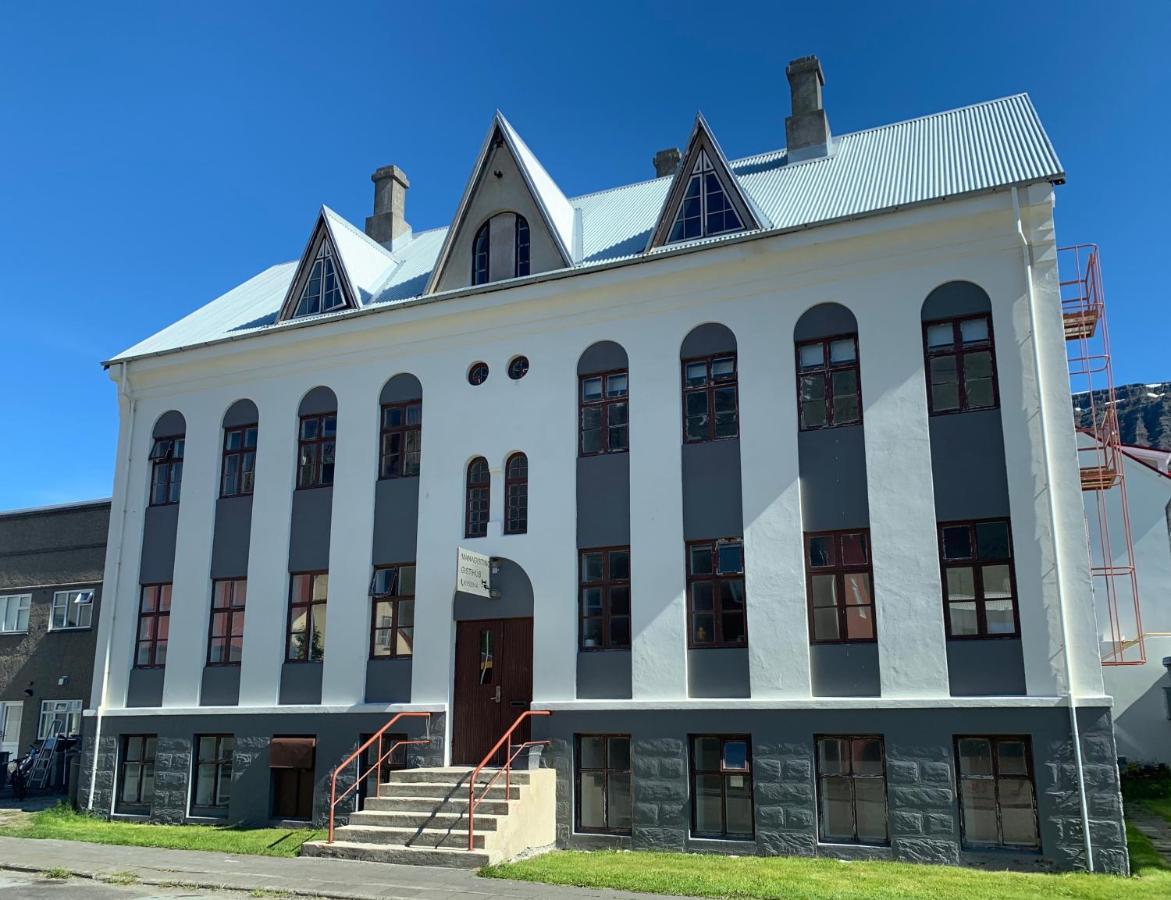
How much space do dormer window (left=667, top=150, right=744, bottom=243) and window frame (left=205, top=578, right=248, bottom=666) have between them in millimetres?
10558

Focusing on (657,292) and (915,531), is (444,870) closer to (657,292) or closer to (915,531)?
(915,531)

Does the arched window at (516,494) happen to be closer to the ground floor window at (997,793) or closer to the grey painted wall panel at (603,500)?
the grey painted wall panel at (603,500)

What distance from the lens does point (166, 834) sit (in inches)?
672

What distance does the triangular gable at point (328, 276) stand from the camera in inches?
804

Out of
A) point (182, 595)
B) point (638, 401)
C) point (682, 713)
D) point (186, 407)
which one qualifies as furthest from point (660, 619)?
point (186, 407)

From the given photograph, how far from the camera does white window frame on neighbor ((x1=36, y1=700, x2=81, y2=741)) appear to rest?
26.1 metres

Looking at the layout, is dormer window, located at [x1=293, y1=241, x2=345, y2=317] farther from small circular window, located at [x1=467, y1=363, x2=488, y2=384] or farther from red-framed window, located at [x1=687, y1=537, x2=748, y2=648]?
red-framed window, located at [x1=687, y1=537, x2=748, y2=648]

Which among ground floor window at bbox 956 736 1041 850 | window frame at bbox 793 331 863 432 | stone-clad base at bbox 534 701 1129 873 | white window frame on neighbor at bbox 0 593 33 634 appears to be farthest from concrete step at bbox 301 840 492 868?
white window frame on neighbor at bbox 0 593 33 634

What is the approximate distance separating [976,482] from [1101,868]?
514 cm

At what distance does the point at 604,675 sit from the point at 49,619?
59.7 ft

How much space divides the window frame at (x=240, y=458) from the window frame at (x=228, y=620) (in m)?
1.78

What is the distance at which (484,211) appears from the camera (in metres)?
19.3

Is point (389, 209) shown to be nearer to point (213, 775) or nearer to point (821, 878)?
point (213, 775)

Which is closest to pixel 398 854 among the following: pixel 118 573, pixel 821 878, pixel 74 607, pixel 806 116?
pixel 821 878
